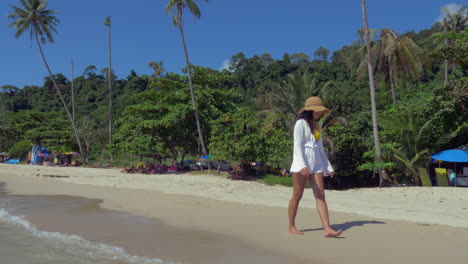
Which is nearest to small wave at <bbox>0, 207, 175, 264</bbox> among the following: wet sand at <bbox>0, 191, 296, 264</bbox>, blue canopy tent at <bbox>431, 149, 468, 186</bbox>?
wet sand at <bbox>0, 191, 296, 264</bbox>

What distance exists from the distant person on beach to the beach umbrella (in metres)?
10.1

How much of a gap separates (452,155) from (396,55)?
6409 mm

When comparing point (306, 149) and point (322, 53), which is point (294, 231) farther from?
point (322, 53)

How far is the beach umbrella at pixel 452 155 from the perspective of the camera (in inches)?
466

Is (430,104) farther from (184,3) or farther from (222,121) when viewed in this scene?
(184,3)

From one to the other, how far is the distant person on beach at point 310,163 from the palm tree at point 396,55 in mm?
13536

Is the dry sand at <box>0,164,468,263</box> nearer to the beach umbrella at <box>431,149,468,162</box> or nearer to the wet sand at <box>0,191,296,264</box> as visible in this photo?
the wet sand at <box>0,191,296,264</box>

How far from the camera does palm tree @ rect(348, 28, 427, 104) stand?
15.9m

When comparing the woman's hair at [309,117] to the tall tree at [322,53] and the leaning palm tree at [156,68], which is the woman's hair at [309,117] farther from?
the tall tree at [322,53]

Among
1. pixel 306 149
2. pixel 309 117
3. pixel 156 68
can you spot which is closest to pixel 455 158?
pixel 309 117

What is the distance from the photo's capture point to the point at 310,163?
388 centimetres

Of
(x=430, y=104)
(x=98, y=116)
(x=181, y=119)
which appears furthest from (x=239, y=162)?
(x=98, y=116)

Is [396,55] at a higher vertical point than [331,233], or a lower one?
higher

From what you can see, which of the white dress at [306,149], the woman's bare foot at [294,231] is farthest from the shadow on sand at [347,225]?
the white dress at [306,149]
